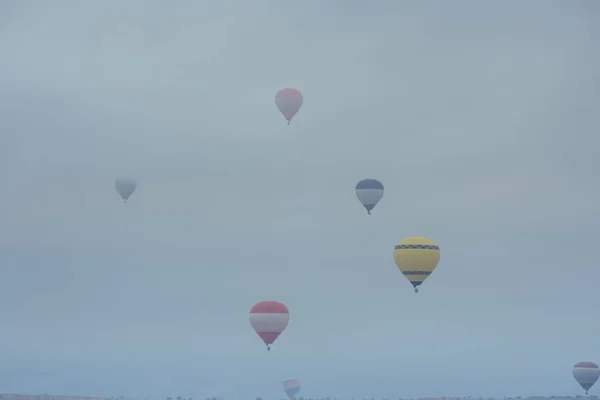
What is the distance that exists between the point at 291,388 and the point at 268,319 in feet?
283

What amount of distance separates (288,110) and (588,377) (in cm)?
5244

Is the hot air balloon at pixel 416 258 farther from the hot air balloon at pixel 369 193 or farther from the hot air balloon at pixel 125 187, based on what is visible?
the hot air balloon at pixel 125 187

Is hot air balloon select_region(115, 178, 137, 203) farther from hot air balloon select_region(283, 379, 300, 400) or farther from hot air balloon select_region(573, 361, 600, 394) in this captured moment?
hot air balloon select_region(283, 379, 300, 400)

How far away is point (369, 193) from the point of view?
3797 inches

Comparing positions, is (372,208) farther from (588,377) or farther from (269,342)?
(588,377)

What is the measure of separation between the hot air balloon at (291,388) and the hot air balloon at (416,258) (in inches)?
3451

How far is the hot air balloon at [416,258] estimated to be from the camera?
8788cm

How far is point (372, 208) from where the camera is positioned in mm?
97250

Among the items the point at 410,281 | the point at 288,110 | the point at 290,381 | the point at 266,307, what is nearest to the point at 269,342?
the point at 266,307

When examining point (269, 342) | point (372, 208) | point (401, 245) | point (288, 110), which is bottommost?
point (269, 342)

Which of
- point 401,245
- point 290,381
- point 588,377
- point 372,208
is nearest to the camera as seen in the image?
point 401,245

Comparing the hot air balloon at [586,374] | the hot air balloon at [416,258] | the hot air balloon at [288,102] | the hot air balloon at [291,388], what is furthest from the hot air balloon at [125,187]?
the hot air balloon at [291,388]

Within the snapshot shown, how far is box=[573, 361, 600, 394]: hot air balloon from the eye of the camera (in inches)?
5002

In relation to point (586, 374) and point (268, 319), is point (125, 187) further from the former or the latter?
point (586, 374)
